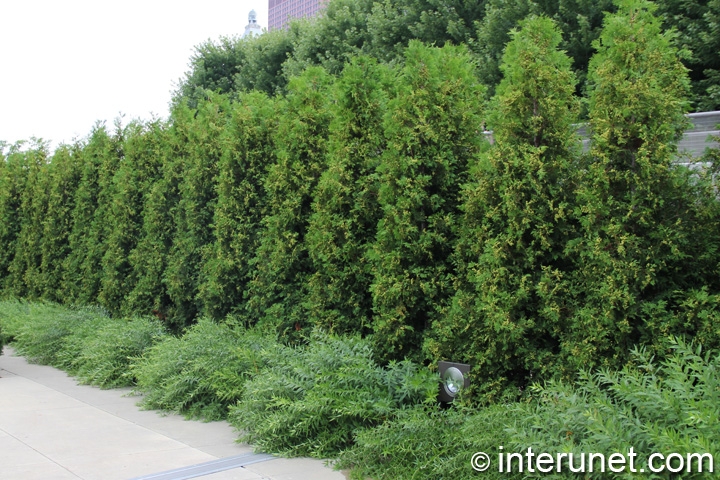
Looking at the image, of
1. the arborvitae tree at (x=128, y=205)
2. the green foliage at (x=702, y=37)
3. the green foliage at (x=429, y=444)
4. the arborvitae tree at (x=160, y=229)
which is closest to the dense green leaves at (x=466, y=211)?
the arborvitae tree at (x=160, y=229)

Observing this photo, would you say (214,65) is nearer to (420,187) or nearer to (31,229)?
(31,229)

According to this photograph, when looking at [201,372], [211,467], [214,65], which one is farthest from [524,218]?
[214,65]

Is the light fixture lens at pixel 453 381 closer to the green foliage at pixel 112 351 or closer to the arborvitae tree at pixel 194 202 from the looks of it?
the green foliage at pixel 112 351

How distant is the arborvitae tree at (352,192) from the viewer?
6.38 m

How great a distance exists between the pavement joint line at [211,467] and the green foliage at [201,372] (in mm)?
983

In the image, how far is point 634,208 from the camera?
183 inches

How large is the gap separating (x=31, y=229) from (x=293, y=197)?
368 inches

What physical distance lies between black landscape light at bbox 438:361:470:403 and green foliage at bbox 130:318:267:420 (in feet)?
6.58

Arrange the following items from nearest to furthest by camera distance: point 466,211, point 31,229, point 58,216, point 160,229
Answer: point 466,211 → point 160,229 → point 58,216 → point 31,229

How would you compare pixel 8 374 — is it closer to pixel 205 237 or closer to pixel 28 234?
pixel 205 237

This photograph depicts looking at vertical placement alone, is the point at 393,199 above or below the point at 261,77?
below

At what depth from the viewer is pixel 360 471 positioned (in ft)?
15.5

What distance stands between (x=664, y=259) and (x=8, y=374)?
341 inches

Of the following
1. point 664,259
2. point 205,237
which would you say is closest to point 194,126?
point 205,237
